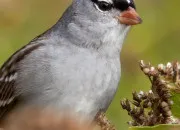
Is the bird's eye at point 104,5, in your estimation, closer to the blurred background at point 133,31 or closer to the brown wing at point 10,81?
the brown wing at point 10,81

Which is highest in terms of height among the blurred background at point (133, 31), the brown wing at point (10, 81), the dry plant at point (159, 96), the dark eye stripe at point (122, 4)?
the dry plant at point (159, 96)

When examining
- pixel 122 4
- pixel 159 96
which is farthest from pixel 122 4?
pixel 159 96

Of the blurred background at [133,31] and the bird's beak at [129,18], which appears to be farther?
the blurred background at [133,31]

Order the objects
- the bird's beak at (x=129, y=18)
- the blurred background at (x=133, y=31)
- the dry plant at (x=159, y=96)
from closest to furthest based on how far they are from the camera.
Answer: the dry plant at (x=159, y=96) → the bird's beak at (x=129, y=18) → the blurred background at (x=133, y=31)

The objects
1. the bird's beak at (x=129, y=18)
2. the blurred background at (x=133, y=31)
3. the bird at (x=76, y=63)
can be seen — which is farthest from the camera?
the blurred background at (x=133, y=31)

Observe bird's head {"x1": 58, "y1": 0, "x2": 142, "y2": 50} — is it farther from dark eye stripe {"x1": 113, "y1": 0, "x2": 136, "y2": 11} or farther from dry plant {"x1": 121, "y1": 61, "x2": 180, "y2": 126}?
dry plant {"x1": 121, "y1": 61, "x2": 180, "y2": 126}

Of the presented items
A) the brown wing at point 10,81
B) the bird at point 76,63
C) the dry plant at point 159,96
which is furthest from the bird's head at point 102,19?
the dry plant at point 159,96
